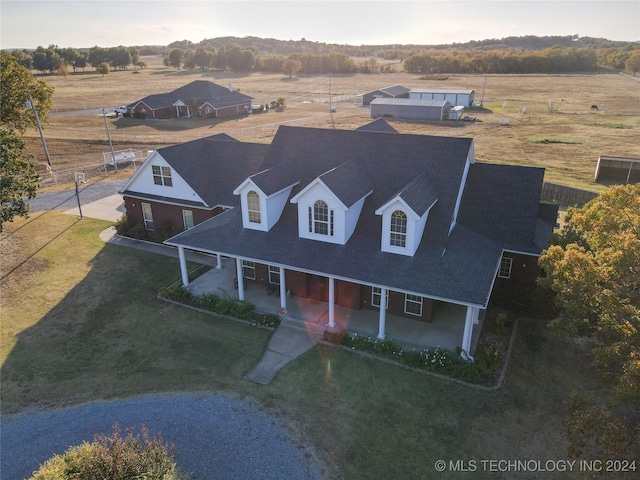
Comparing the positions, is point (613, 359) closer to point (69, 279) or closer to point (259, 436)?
point (259, 436)

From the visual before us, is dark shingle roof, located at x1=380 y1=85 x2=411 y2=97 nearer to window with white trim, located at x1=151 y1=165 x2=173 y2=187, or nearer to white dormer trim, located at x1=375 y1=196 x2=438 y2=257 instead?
window with white trim, located at x1=151 y1=165 x2=173 y2=187

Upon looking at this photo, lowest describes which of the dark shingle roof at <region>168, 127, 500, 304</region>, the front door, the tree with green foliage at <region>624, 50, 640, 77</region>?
the front door

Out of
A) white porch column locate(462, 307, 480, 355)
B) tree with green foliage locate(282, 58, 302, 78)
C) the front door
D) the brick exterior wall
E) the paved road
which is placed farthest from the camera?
tree with green foliage locate(282, 58, 302, 78)

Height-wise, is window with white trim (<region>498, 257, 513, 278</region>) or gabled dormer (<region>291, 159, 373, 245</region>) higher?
gabled dormer (<region>291, 159, 373, 245</region>)

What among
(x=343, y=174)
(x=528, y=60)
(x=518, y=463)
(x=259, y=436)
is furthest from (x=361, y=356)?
(x=528, y=60)

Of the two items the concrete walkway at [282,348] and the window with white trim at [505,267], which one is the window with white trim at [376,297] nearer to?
the concrete walkway at [282,348]

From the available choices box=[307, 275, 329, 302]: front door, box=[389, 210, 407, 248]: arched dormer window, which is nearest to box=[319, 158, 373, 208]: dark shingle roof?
box=[389, 210, 407, 248]: arched dormer window

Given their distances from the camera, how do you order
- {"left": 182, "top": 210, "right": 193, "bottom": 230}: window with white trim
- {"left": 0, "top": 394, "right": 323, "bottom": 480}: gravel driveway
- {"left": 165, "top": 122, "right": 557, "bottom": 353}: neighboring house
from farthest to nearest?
{"left": 182, "top": 210, "right": 193, "bottom": 230}: window with white trim → {"left": 165, "top": 122, "right": 557, "bottom": 353}: neighboring house → {"left": 0, "top": 394, "right": 323, "bottom": 480}: gravel driveway

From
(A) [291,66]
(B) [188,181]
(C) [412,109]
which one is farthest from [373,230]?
(A) [291,66]
